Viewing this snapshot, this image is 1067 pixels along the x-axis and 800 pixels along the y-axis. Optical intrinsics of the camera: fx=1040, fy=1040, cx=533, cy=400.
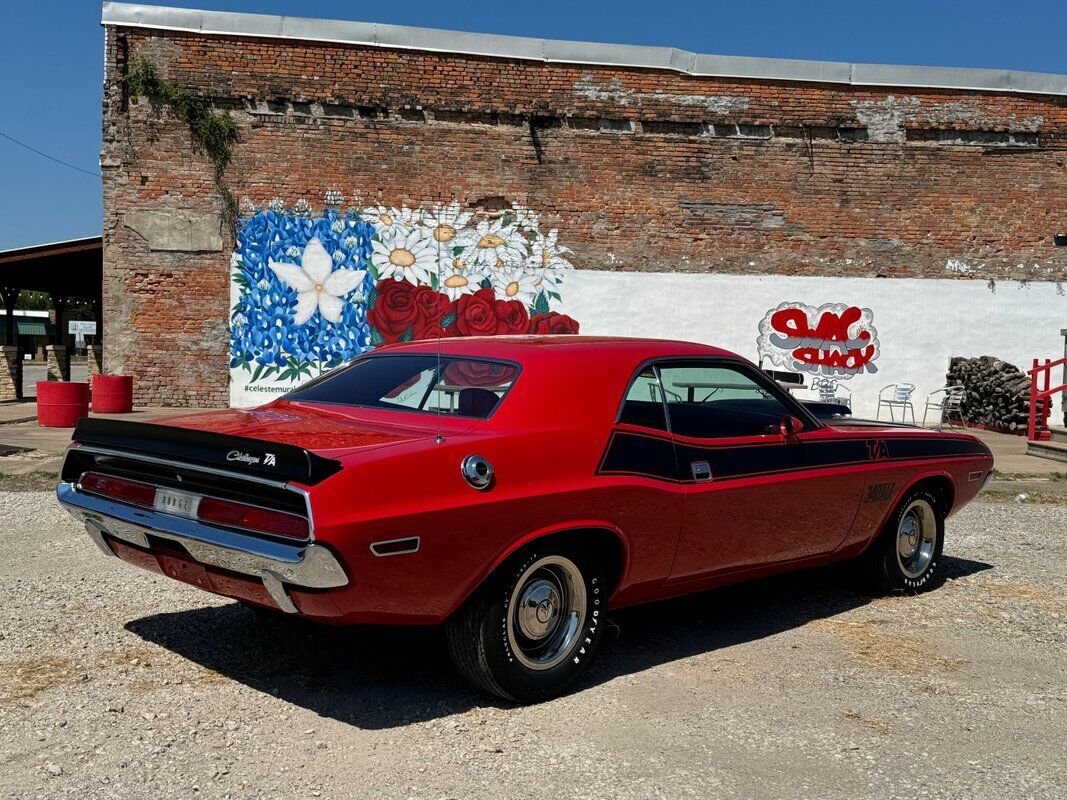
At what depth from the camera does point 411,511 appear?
3.63 meters

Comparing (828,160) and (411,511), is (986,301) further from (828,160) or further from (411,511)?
(411,511)

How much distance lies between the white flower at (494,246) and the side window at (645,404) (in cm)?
1374

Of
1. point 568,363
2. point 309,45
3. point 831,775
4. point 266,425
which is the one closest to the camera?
point 831,775

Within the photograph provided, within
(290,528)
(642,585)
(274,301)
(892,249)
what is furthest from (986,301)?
(290,528)

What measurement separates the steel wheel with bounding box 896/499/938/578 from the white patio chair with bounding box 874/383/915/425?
13192 millimetres

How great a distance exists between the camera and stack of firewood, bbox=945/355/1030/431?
1706 centimetres

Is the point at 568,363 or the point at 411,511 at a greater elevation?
the point at 568,363

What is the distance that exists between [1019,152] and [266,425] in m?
18.5

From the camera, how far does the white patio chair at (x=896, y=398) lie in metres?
18.8

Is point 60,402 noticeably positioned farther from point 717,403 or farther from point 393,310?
point 717,403

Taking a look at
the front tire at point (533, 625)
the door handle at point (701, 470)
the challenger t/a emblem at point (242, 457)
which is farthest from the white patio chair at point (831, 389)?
the challenger t/a emblem at point (242, 457)

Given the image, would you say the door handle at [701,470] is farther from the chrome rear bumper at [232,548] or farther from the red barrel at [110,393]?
the red barrel at [110,393]

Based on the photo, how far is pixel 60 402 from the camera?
14672 mm

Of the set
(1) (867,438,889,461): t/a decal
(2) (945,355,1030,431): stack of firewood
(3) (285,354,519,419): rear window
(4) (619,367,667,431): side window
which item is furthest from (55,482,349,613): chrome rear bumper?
(2) (945,355,1030,431): stack of firewood
